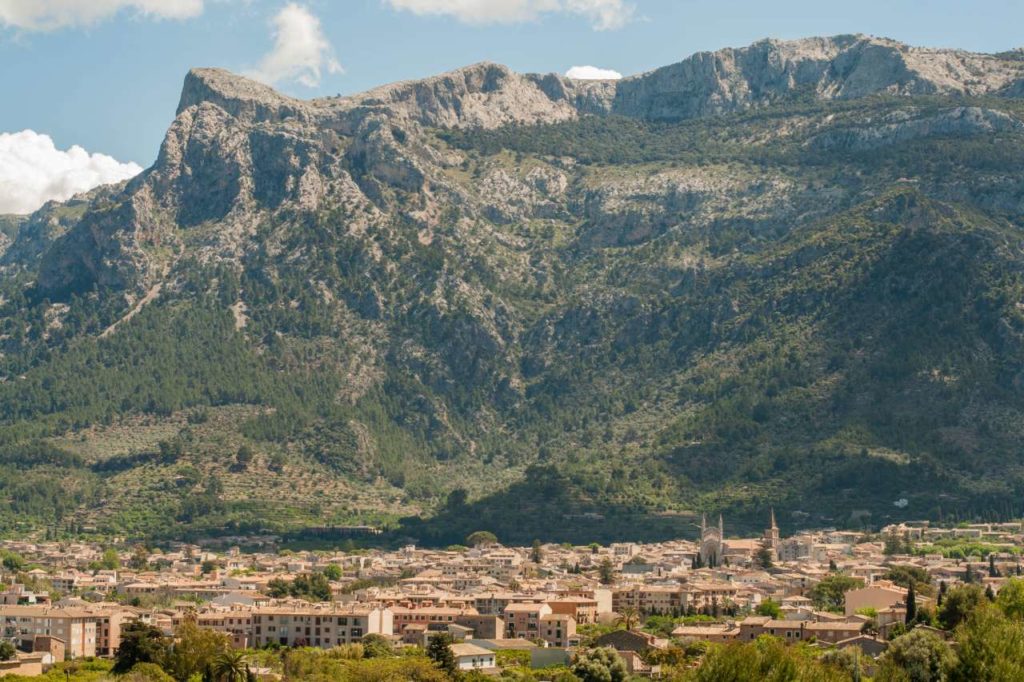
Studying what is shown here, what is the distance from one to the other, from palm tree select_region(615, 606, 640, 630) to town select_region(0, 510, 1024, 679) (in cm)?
33

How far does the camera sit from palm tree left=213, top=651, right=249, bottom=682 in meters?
108

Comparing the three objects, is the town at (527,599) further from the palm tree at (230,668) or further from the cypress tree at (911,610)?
the palm tree at (230,668)

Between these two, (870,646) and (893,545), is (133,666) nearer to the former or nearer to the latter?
(870,646)

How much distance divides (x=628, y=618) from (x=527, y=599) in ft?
27.1

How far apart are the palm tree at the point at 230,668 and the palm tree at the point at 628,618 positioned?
3035 centimetres

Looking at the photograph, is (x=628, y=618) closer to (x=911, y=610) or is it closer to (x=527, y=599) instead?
(x=527, y=599)

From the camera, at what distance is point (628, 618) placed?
141500 mm

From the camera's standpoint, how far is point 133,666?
115 meters

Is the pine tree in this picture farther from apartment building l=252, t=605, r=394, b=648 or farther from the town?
apartment building l=252, t=605, r=394, b=648

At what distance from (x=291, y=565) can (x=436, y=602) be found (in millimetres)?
44008

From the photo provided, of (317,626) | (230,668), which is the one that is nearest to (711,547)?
(317,626)

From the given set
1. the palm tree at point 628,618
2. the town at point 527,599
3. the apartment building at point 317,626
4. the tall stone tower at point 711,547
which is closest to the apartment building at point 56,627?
the town at point 527,599

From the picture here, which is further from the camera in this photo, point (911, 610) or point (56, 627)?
point (56, 627)

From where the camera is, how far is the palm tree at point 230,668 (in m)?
108
